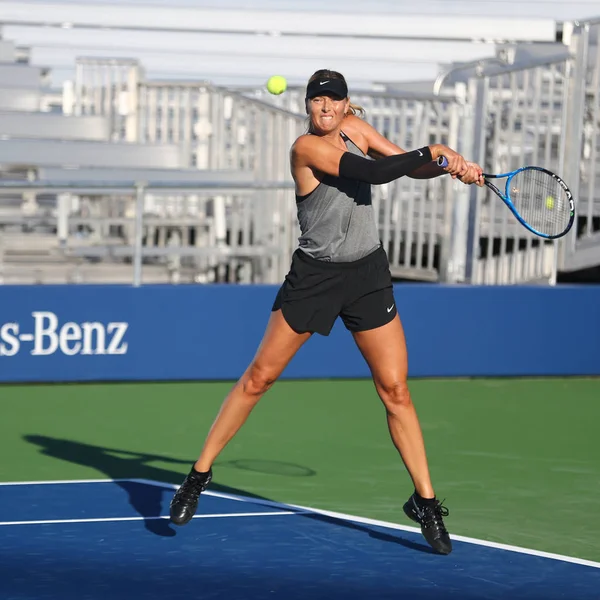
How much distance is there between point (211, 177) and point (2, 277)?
7.51 ft

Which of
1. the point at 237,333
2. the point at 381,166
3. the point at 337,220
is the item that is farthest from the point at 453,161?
the point at 237,333

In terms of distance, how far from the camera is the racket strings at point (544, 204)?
266 inches

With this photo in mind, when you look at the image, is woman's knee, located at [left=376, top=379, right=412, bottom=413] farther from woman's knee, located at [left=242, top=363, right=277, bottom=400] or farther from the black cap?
the black cap

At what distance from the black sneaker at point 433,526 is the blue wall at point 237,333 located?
188 inches

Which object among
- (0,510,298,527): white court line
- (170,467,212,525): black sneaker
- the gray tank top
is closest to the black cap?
the gray tank top

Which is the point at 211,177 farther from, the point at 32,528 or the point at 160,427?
the point at 32,528

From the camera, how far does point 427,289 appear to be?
1066 centimetres

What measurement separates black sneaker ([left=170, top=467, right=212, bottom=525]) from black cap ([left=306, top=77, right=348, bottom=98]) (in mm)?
1643

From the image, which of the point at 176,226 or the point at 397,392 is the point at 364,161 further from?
the point at 176,226

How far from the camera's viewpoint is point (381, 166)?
547 cm

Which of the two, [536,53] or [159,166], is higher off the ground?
[536,53]

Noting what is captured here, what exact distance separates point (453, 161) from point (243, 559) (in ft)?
5.87

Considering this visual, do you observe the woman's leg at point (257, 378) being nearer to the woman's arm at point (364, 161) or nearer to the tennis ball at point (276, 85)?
the woman's arm at point (364, 161)

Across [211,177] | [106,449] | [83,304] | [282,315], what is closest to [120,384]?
[83,304]
